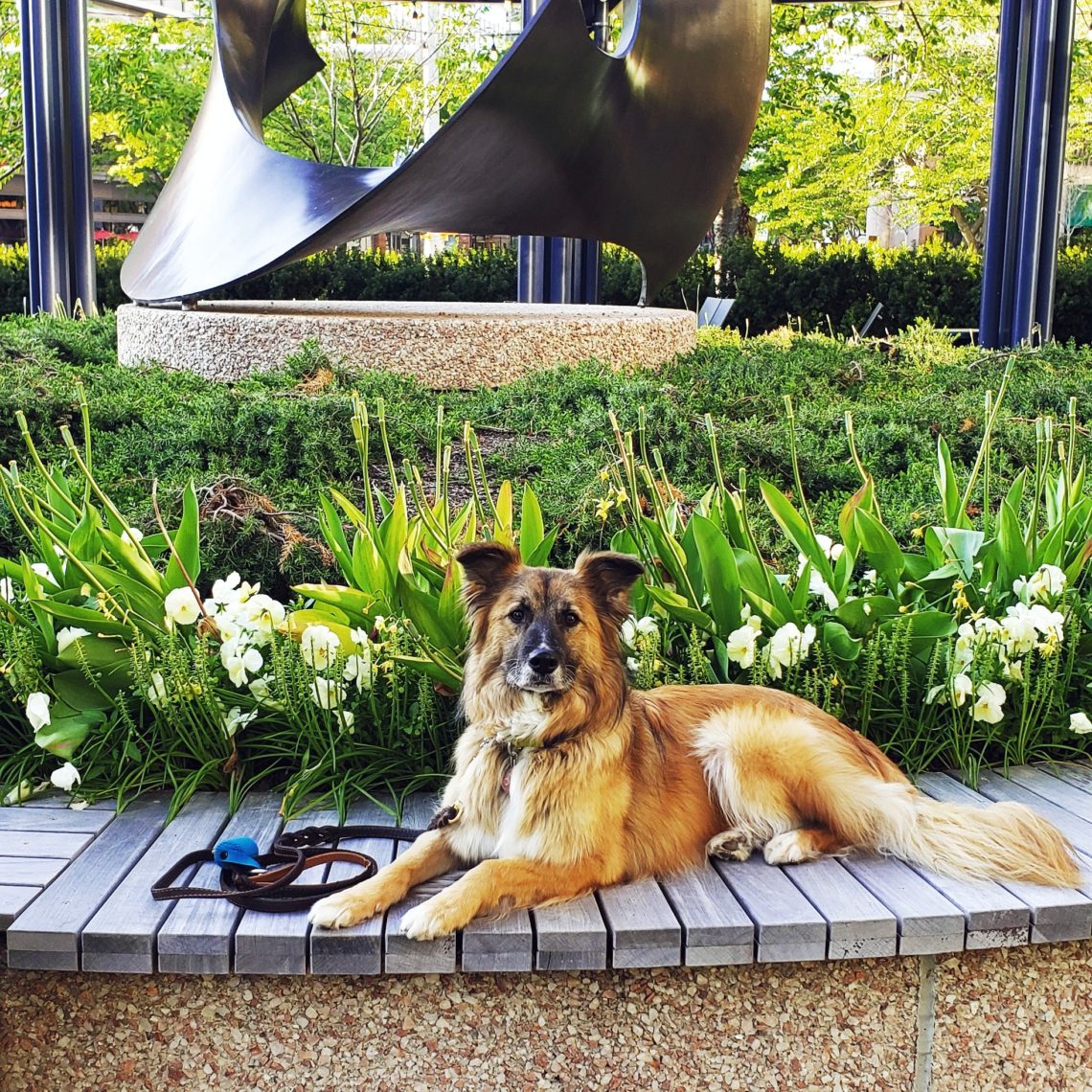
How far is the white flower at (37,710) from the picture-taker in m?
3.34

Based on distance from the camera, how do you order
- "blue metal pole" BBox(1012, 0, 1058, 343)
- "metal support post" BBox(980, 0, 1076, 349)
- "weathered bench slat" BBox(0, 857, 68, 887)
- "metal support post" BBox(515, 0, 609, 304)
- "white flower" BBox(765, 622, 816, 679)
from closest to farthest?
1. "weathered bench slat" BBox(0, 857, 68, 887)
2. "white flower" BBox(765, 622, 816, 679)
3. "blue metal pole" BBox(1012, 0, 1058, 343)
4. "metal support post" BBox(980, 0, 1076, 349)
5. "metal support post" BBox(515, 0, 609, 304)

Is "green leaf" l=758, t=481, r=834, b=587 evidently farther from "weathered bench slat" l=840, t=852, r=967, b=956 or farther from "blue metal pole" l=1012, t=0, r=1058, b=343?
"blue metal pole" l=1012, t=0, r=1058, b=343

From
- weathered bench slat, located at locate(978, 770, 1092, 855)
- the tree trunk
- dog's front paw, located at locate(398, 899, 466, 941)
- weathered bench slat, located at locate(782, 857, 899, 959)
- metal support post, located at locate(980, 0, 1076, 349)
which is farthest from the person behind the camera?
the tree trunk

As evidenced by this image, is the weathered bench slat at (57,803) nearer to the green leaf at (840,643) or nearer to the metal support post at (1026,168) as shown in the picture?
the green leaf at (840,643)

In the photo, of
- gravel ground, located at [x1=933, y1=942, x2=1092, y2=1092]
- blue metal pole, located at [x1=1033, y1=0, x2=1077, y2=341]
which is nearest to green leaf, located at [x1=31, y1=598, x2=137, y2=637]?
gravel ground, located at [x1=933, y1=942, x2=1092, y2=1092]

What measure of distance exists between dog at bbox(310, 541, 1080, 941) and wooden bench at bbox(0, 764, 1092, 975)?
0.18 ft

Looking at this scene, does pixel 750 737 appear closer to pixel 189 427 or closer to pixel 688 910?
pixel 688 910

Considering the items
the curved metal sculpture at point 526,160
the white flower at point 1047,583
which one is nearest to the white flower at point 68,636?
the white flower at point 1047,583

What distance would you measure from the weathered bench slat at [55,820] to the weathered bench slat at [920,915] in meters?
1.89

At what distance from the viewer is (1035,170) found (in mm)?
15016

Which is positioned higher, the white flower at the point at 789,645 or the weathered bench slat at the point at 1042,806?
the white flower at the point at 789,645

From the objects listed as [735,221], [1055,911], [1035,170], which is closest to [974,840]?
[1055,911]

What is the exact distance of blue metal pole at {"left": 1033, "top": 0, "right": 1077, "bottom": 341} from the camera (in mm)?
14852

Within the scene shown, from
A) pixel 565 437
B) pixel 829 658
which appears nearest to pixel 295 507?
pixel 565 437
